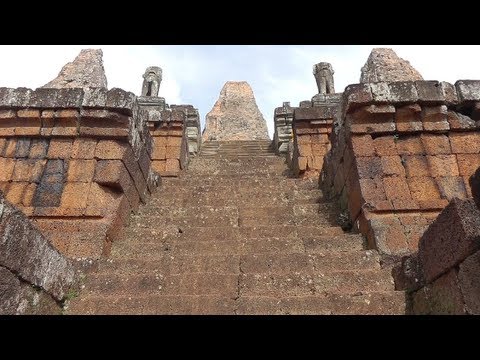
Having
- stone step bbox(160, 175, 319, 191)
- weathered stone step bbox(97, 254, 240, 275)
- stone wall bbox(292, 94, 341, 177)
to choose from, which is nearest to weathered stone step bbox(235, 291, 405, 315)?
weathered stone step bbox(97, 254, 240, 275)

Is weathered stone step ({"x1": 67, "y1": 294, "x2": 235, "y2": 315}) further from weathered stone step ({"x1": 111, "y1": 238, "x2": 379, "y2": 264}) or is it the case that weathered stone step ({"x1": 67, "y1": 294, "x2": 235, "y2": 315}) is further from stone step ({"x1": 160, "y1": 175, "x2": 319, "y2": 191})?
stone step ({"x1": 160, "y1": 175, "x2": 319, "y2": 191})

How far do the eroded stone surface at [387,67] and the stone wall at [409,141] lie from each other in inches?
1075

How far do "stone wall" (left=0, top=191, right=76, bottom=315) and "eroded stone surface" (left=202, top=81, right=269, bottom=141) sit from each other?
2839 cm

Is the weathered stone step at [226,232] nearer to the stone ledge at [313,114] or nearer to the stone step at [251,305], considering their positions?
the stone step at [251,305]

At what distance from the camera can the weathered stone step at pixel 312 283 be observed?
358 cm

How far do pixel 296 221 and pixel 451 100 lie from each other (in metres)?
2.62

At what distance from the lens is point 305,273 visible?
381cm

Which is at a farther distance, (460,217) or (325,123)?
(325,123)

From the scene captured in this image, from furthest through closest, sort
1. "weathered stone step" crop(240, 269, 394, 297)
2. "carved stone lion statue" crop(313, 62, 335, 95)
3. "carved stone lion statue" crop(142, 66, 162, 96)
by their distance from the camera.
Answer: "carved stone lion statue" crop(313, 62, 335, 95) < "carved stone lion statue" crop(142, 66, 162, 96) < "weathered stone step" crop(240, 269, 394, 297)

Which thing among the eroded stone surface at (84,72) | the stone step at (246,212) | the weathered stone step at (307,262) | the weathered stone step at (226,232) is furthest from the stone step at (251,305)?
the eroded stone surface at (84,72)

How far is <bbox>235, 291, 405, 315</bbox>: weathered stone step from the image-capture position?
129 inches

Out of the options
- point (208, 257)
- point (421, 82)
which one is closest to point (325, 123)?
point (421, 82)

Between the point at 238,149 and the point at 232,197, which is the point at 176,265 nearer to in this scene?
the point at 232,197
